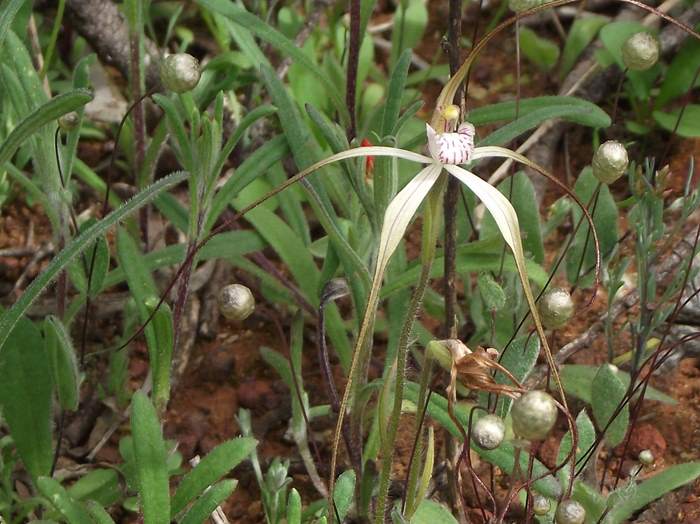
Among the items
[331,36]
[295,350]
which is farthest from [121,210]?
[331,36]

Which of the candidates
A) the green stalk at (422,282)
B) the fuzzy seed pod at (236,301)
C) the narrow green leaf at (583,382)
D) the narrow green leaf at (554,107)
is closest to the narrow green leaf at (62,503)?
the fuzzy seed pod at (236,301)

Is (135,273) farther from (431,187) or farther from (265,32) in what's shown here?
(431,187)

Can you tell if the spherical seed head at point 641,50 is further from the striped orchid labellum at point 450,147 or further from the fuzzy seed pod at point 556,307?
the striped orchid labellum at point 450,147

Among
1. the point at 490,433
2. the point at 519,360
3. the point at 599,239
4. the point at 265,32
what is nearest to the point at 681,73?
the point at 599,239

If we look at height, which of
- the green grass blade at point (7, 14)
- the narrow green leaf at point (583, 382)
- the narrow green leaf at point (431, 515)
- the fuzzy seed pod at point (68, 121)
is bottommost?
the narrow green leaf at point (583, 382)

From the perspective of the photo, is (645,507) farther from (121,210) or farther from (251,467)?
(121,210)

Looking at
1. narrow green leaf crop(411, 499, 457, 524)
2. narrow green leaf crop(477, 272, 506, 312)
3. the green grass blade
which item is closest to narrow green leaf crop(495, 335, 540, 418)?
narrow green leaf crop(477, 272, 506, 312)

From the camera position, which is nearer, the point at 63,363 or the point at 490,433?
the point at 490,433
